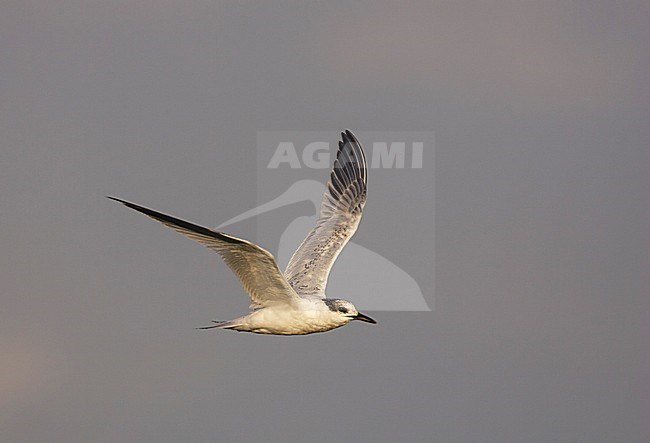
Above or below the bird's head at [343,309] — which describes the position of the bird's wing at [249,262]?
above

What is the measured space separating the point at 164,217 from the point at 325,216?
3.78 meters

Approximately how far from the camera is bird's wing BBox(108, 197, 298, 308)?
6564 millimetres

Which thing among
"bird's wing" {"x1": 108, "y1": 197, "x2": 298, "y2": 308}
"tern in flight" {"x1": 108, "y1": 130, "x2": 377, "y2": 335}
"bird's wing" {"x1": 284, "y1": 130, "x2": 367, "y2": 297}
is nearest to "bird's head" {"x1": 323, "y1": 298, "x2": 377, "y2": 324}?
"tern in flight" {"x1": 108, "y1": 130, "x2": 377, "y2": 335}

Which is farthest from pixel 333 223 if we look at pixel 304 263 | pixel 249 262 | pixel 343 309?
pixel 249 262

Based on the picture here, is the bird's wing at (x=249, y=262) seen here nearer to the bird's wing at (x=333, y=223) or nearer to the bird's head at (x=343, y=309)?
the bird's head at (x=343, y=309)

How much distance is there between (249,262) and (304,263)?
175cm

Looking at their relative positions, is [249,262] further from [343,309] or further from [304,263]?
[304,263]

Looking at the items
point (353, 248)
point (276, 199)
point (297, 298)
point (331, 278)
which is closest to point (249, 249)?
point (297, 298)

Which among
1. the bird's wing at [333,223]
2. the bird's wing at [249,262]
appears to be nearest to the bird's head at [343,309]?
the bird's wing at [249,262]

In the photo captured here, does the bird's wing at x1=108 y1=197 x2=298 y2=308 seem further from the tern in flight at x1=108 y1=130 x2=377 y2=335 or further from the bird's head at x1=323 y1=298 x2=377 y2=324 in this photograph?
the bird's head at x1=323 y1=298 x2=377 y2=324

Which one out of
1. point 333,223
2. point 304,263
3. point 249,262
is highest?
point 333,223

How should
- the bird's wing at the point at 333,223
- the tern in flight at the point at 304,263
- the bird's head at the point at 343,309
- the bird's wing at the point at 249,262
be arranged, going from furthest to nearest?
the bird's wing at the point at 333,223 < the bird's head at the point at 343,309 < the tern in flight at the point at 304,263 < the bird's wing at the point at 249,262

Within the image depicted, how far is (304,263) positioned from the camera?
9.12 metres

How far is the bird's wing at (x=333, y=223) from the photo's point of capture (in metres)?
8.94
